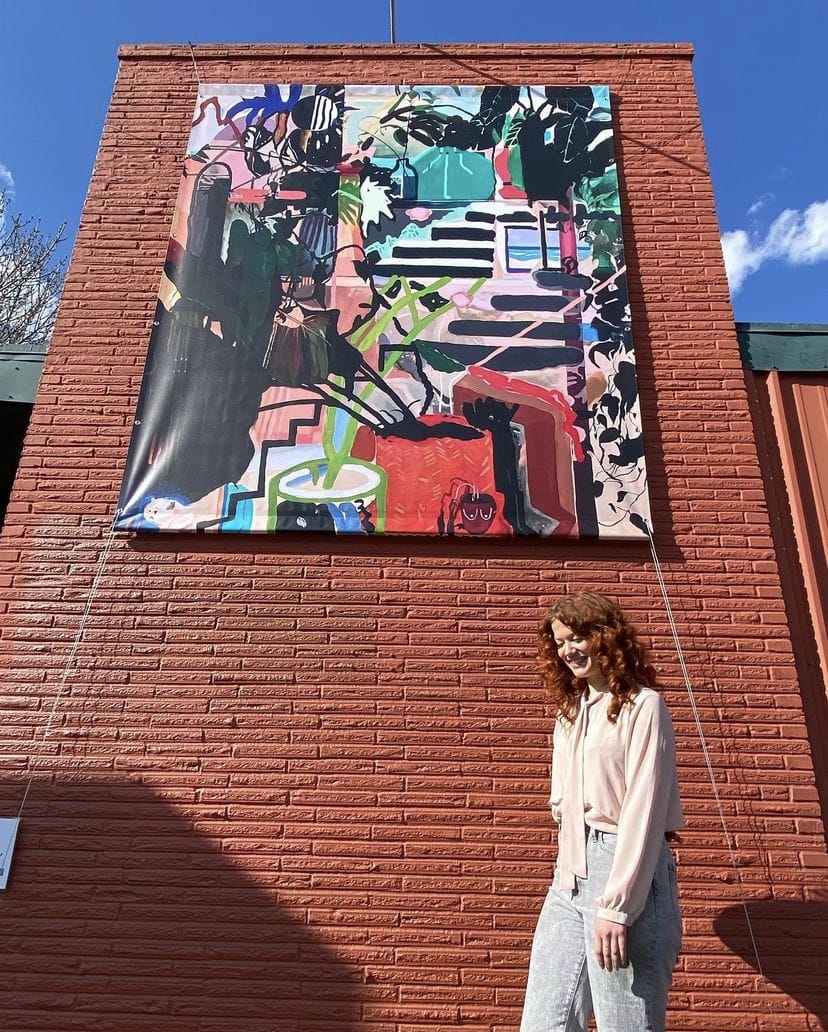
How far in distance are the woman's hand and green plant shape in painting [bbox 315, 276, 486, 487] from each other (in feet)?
8.86

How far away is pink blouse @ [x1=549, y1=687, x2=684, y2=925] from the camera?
2.48 meters

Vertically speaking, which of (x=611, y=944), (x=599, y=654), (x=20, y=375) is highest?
(x=20, y=375)

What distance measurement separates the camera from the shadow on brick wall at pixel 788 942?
3.68 meters

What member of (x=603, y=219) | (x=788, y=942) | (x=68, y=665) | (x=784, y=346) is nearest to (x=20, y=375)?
(x=68, y=665)

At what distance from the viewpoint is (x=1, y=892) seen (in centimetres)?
A: 383

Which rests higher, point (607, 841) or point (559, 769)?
point (559, 769)

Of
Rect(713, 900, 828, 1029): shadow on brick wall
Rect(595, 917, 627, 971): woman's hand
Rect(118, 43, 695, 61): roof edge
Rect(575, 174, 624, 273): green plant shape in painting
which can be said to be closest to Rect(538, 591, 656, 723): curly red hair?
Rect(595, 917, 627, 971): woman's hand

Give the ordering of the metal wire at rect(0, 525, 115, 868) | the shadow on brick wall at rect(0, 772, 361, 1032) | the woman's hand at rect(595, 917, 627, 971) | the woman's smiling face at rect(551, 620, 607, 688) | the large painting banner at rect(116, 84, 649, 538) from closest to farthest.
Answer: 1. the woman's hand at rect(595, 917, 627, 971)
2. the woman's smiling face at rect(551, 620, 607, 688)
3. the shadow on brick wall at rect(0, 772, 361, 1032)
4. the metal wire at rect(0, 525, 115, 868)
5. the large painting banner at rect(116, 84, 649, 538)

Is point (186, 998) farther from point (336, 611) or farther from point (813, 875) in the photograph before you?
point (813, 875)

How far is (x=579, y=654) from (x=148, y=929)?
237cm

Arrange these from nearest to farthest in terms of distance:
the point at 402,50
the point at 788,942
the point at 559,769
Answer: the point at 559,769, the point at 788,942, the point at 402,50

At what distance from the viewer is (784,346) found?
17.2 feet

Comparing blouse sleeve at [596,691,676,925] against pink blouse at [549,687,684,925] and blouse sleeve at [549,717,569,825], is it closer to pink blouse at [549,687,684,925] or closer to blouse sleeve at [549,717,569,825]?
pink blouse at [549,687,684,925]

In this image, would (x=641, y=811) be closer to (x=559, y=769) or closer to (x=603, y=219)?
(x=559, y=769)
